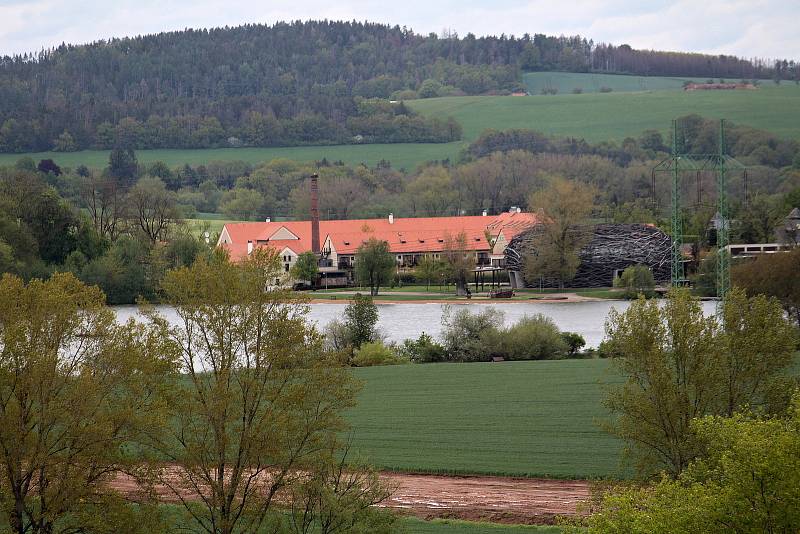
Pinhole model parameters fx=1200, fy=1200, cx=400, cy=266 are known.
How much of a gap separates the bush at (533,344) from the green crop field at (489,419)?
2989 mm

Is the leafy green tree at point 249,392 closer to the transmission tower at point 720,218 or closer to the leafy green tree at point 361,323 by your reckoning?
the transmission tower at point 720,218

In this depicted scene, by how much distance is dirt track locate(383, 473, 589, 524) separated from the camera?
22.7m

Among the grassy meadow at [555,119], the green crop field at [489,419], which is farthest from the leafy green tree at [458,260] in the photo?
the grassy meadow at [555,119]

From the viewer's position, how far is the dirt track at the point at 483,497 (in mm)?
22734

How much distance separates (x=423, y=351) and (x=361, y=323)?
2952 mm

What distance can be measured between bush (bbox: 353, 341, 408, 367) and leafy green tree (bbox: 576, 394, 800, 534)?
2710 centimetres

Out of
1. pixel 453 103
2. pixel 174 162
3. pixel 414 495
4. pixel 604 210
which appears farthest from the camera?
pixel 453 103

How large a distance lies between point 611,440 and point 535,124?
133 m

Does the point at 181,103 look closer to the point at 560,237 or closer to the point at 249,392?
the point at 560,237

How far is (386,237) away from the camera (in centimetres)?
8419

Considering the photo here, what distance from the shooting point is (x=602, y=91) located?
183375mm

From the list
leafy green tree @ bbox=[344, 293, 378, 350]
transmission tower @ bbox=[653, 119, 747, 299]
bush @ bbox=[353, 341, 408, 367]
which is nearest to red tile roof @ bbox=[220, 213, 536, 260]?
transmission tower @ bbox=[653, 119, 747, 299]

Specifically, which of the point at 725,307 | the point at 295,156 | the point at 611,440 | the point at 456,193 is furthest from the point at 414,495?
the point at 295,156

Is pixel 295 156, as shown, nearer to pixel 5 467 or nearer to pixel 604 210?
pixel 604 210
